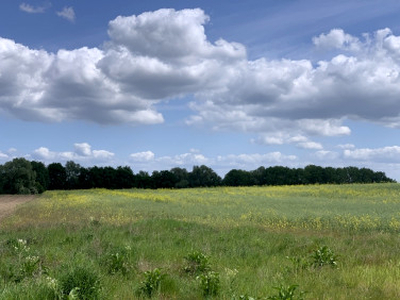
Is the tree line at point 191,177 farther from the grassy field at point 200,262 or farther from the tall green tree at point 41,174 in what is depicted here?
the grassy field at point 200,262

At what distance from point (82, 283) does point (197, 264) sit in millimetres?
3622

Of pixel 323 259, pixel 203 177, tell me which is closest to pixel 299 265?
pixel 323 259

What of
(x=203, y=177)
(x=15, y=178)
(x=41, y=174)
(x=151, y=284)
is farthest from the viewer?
(x=203, y=177)

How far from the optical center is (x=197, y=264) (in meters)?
9.75

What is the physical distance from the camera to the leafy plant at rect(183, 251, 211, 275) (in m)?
9.45

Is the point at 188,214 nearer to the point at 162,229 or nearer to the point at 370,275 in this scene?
the point at 162,229

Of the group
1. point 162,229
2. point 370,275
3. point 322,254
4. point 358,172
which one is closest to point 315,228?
point 162,229

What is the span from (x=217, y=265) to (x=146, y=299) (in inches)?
148

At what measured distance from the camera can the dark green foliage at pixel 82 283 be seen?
6547mm

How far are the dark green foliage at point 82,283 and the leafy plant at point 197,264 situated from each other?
3135mm

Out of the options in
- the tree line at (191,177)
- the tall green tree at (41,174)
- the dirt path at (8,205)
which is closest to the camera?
the dirt path at (8,205)

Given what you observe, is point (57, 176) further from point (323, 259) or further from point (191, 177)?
point (323, 259)

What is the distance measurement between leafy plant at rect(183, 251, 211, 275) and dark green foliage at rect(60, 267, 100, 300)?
3.14 m

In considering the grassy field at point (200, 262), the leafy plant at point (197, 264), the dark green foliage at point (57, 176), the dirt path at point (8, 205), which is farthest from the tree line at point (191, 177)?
the leafy plant at point (197, 264)
